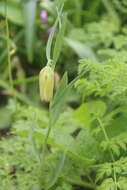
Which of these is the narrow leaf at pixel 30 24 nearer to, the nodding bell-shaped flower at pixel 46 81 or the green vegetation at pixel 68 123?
the green vegetation at pixel 68 123

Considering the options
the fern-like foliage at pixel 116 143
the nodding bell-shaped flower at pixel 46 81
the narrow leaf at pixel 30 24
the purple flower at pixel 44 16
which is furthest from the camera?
the purple flower at pixel 44 16

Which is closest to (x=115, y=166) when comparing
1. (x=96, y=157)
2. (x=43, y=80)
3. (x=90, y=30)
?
(x=96, y=157)

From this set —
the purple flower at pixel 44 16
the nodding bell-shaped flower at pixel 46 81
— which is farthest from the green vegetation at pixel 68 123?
the purple flower at pixel 44 16

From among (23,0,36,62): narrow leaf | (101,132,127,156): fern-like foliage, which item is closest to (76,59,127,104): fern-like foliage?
(101,132,127,156): fern-like foliage

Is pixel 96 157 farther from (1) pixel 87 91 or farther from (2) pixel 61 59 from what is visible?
(2) pixel 61 59

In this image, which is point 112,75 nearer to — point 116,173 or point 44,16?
point 116,173

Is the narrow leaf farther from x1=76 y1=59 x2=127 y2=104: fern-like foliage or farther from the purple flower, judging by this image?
x1=76 y1=59 x2=127 y2=104: fern-like foliage

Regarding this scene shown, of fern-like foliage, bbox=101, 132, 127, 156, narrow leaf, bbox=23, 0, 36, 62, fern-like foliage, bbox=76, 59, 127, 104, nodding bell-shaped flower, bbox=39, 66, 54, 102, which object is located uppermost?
nodding bell-shaped flower, bbox=39, 66, 54, 102

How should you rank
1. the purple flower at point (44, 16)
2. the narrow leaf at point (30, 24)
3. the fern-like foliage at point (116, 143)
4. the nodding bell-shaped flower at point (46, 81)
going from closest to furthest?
the nodding bell-shaped flower at point (46, 81), the fern-like foliage at point (116, 143), the narrow leaf at point (30, 24), the purple flower at point (44, 16)

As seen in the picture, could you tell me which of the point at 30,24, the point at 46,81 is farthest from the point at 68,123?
the point at 30,24
